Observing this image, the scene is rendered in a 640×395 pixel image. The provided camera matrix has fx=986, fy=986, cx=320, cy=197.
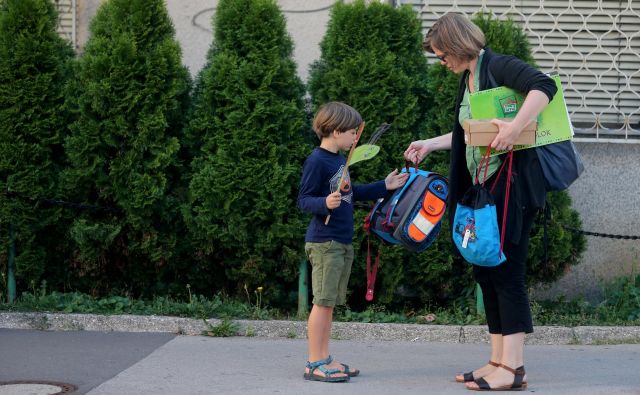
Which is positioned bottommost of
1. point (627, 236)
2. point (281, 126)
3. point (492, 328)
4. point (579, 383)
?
point (579, 383)

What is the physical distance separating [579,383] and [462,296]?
1801mm

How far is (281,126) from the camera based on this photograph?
21.7 feet

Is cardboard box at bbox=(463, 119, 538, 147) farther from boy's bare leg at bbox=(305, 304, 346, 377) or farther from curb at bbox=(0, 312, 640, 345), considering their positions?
curb at bbox=(0, 312, 640, 345)

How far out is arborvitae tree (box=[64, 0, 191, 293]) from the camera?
658 centimetres

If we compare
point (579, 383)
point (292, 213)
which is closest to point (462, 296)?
point (292, 213)

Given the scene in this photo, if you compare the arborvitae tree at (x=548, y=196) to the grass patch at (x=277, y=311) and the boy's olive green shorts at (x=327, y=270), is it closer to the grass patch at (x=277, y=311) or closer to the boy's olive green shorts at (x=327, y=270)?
the grass patch at (x=277, y=311)

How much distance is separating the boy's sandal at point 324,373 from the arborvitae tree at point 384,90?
1.61 meters

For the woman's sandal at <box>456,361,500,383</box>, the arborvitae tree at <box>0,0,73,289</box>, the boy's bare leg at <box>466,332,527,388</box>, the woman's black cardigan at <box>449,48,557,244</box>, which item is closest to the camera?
the woman's black cardigan at <box>449,48,557,244</box>

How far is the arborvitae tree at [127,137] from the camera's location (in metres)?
6.58

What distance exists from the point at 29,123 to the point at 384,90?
239cm

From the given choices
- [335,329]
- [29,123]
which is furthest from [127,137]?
[335,329]

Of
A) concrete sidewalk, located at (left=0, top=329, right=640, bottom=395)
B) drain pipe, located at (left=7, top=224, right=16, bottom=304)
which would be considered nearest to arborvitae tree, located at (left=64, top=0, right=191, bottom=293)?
drain pipe, located at (left=7, top=224, right=16, bottom=304)

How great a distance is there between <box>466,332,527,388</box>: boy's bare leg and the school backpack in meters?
0.61

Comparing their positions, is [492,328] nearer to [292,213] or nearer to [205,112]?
[292,213]
